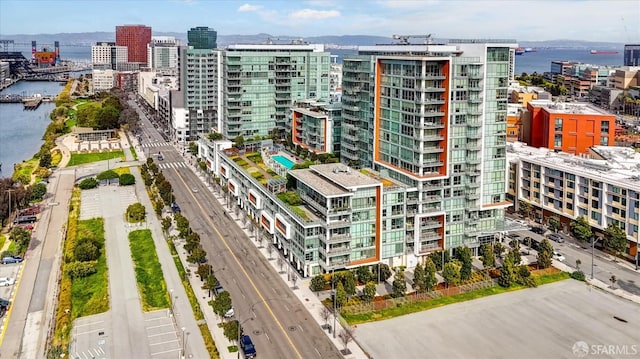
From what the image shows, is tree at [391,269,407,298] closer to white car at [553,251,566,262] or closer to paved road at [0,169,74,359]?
white car at [553,251,566,262]

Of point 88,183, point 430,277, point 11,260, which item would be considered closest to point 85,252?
point 11,260

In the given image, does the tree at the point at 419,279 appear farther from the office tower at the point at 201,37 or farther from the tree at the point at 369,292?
the office tower at the point at 201,37

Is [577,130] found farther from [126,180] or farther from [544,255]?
[126,180]

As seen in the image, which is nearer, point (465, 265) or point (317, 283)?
point (317, 283)

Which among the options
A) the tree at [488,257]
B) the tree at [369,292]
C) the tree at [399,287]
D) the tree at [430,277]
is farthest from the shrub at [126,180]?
the tree at [488,257]

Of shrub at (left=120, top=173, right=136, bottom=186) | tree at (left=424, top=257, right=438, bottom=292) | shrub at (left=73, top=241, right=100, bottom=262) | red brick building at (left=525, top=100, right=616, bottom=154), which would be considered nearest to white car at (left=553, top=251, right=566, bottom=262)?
tree at (left=424, top=257, right=438, bottom=292)

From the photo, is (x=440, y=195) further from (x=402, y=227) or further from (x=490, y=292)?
(x=490, y=292)
